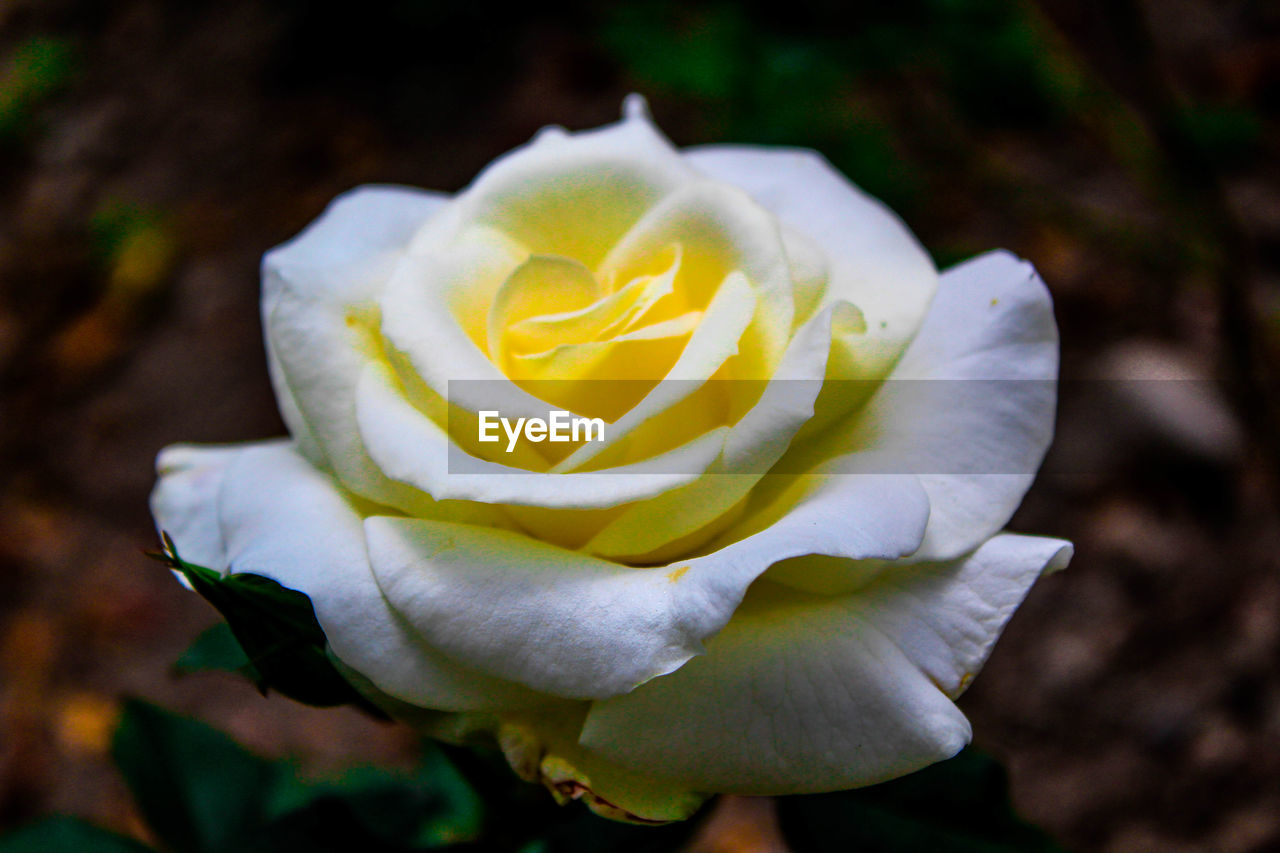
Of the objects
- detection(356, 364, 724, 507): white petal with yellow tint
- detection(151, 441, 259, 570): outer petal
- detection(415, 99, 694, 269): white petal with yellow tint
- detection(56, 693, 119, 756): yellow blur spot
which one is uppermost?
detection(415, 99, 694, 269): white petal with yellow tint

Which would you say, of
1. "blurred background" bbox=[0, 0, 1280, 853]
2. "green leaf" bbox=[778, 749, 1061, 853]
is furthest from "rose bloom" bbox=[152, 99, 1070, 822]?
"blurred background" bbox=[0, 0, 1280, 853]

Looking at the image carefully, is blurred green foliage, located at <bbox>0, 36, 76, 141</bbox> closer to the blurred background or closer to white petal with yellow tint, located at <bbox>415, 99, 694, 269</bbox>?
the blurred background

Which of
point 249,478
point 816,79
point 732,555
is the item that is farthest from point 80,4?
point 732,555

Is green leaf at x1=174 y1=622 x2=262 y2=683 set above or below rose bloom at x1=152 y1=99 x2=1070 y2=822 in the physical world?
below

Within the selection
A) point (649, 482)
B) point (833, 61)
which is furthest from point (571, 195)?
point (833, 61)

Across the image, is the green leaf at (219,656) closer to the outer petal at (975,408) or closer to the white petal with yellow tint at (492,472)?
the white petal with yellow tint at (492,472)

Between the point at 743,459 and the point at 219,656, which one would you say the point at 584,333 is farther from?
the point at 219,656

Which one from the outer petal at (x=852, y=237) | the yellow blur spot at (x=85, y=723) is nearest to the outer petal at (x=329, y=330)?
the outer petal at (x=852, y=237)
